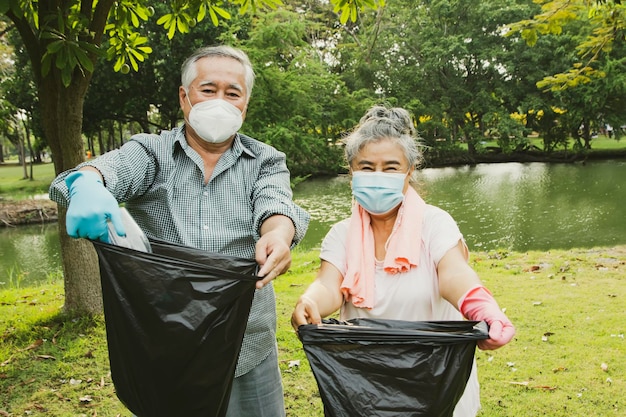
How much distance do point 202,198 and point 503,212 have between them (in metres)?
11.8

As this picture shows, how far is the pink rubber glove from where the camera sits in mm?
1426

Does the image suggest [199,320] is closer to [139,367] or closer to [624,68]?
[139,367]

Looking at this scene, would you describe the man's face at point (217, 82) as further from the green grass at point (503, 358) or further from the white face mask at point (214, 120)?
the green grass at point (503, 358)

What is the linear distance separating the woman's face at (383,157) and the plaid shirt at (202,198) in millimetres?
308

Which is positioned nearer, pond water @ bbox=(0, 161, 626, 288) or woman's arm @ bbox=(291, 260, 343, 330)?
woman's arm @ bbox=(291, 260, 343, 330)

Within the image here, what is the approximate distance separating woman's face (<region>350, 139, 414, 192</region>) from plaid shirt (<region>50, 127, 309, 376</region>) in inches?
12.1

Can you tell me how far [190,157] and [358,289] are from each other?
74 cm

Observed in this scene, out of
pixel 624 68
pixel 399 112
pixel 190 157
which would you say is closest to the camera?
pixel 190 157

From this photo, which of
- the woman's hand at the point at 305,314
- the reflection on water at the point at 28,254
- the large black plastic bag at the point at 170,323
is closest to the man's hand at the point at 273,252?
the large black plastic bag at the point at 170,323

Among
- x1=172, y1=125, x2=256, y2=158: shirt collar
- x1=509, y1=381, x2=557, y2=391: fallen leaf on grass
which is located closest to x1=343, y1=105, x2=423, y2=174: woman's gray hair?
x1=172, y1=125, x2=256, y2=158: shirt collar

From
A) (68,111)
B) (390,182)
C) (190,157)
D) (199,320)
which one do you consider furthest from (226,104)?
(68,111)

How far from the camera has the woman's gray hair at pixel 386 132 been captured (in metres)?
1.85

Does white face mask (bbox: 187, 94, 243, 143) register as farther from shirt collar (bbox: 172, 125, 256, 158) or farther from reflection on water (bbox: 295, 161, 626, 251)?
reflection on water (bbox: 295, 161, 626, 251)

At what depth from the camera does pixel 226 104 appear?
1778 millimetres
